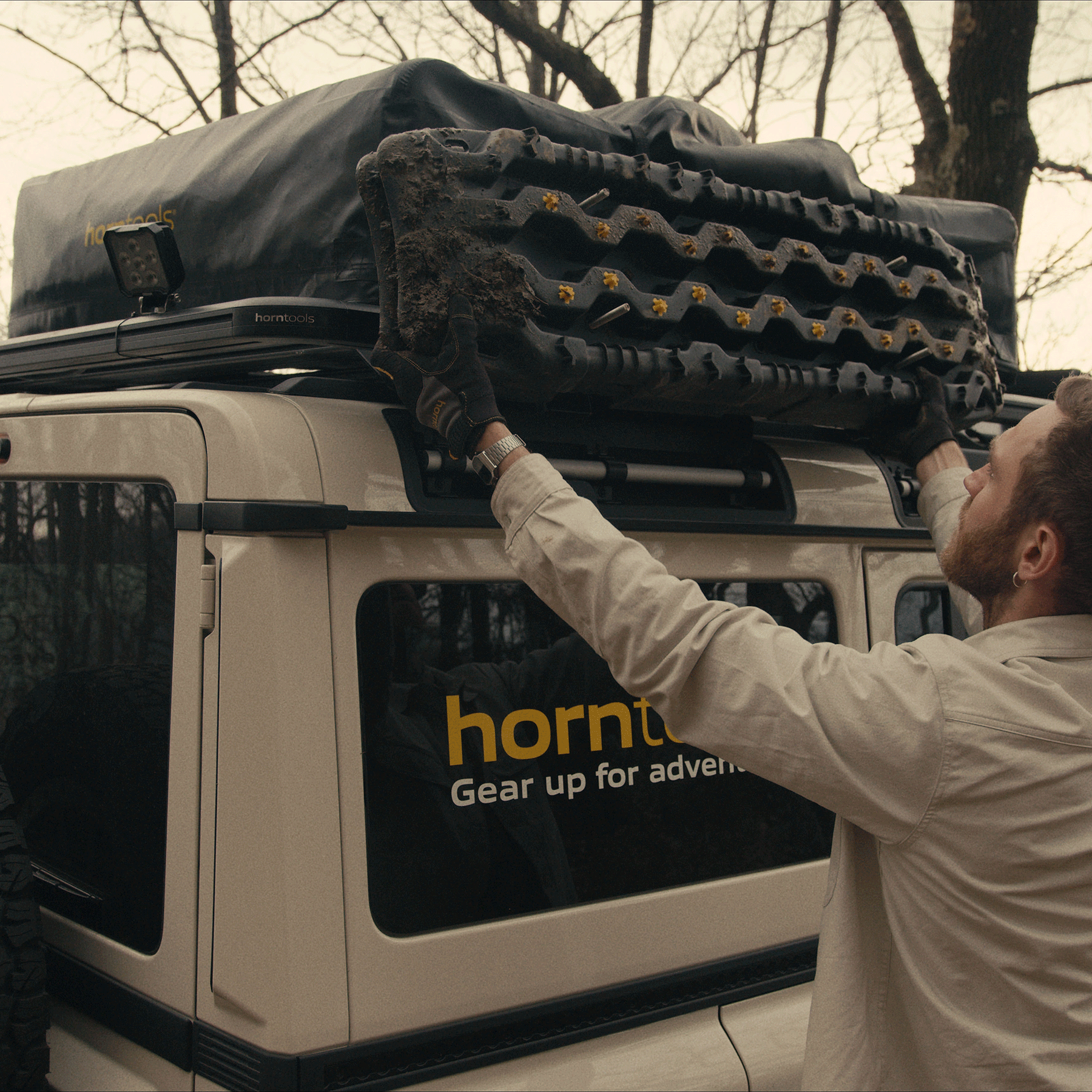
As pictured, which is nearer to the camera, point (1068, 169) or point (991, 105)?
point (991, 105)

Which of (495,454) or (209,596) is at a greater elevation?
(495,454)

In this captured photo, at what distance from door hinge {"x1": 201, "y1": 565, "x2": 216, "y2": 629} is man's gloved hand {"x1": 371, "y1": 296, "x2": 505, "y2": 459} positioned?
417mm

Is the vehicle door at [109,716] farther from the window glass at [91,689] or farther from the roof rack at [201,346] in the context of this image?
the roof rack at [201,346]

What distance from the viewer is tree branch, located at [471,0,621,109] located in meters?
9.02

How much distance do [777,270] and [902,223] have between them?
1.61 feet

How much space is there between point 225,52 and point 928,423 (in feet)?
29.1

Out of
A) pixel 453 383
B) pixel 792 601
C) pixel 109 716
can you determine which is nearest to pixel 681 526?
pixel 792 601

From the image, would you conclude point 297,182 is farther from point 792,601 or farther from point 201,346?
point 792,601

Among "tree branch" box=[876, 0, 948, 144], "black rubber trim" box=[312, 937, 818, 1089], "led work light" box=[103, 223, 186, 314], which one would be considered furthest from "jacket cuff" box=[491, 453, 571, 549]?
"tree branch" box=[876, 0, 948, 144]

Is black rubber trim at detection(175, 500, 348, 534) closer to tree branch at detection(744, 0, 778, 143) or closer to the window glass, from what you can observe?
the window glass

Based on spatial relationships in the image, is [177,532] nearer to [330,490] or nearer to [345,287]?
[330,490]

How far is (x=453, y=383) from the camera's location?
5.57 feet

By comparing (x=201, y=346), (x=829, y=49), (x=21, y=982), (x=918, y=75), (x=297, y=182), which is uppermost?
(x=829, y=49)

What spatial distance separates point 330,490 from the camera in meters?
1.74
